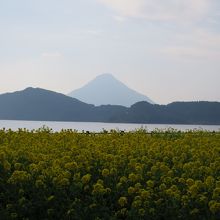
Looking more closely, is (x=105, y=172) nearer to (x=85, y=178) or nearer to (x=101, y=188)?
(x=85, y=178)

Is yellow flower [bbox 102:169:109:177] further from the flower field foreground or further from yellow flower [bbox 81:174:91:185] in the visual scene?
yellow flower [bbox 81:174:91:185]

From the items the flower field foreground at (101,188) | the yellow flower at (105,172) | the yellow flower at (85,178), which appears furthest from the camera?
the yellow flower at (105,172)

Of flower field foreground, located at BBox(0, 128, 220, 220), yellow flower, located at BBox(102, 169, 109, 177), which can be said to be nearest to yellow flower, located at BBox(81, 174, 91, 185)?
flower field foreground, located at BBox(0, 128, 220, 220)

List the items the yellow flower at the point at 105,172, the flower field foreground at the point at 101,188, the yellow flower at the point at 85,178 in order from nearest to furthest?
the flower field foreground at the point at 101,188, the yellow flower at the point at 85,178, the yellow flower at the point at 105,172

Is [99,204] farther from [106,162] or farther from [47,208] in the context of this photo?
[106,162]

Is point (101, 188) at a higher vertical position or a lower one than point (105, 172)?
lower

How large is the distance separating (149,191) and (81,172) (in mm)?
1530

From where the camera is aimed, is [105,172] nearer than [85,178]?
No

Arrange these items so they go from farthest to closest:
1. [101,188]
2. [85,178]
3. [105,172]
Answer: [105,172]
[85,178]
[101,188]

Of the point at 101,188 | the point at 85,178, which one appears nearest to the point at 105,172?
the point at 85,178

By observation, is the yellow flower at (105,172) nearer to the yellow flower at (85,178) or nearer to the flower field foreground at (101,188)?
the flower field foreground at (101,188)

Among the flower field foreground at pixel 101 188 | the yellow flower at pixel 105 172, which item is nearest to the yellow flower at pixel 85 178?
the flower field foreground at pixel 101 188

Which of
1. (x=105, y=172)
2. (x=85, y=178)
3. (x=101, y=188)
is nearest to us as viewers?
(x=101, y=188)

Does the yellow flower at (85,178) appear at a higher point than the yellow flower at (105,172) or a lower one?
lower
